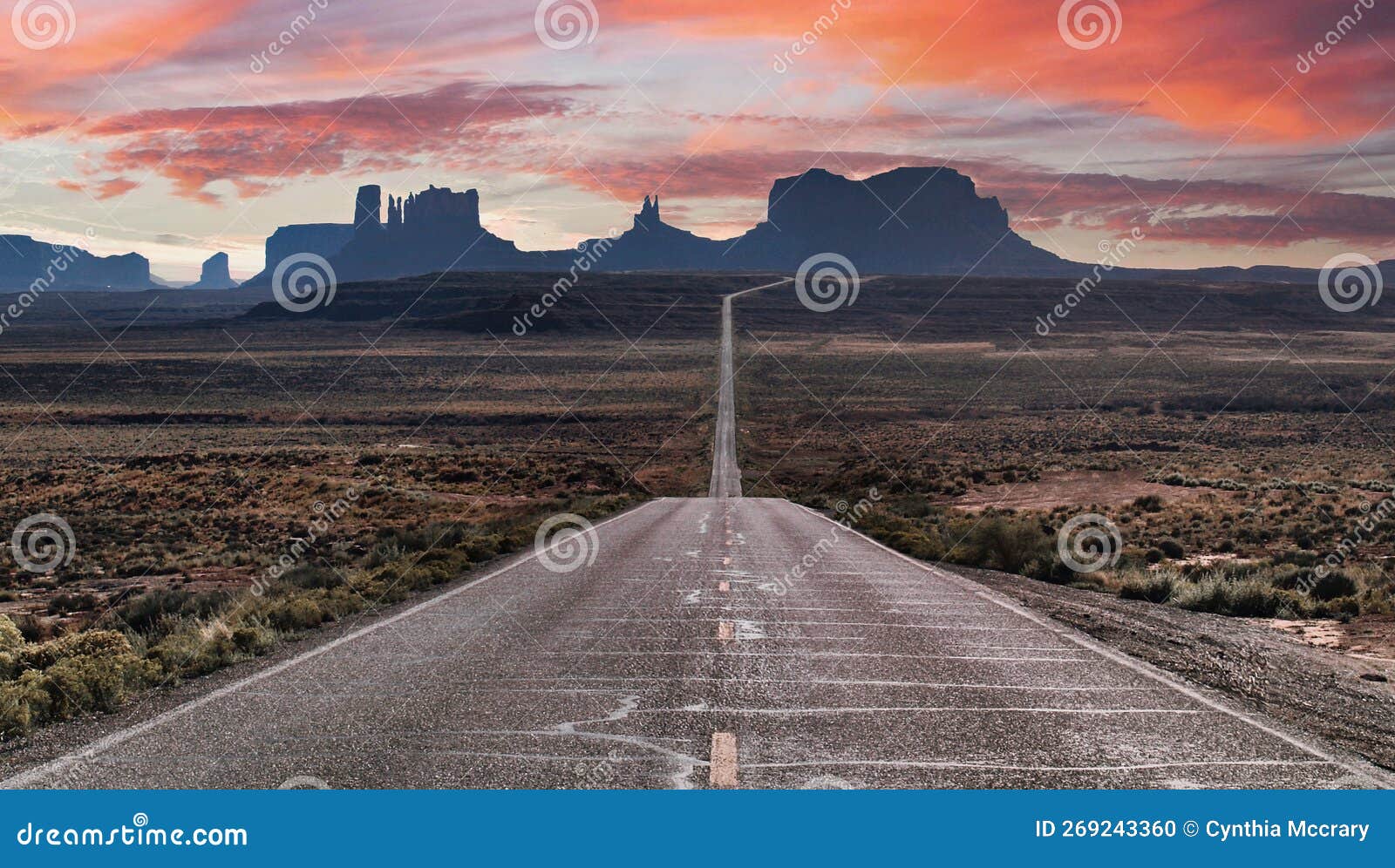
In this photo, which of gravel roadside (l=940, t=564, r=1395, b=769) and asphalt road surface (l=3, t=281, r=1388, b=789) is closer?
asphalt road surface (l=3, t=281, r=1388, b=789)

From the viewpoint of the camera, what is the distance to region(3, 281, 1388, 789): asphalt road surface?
666cm

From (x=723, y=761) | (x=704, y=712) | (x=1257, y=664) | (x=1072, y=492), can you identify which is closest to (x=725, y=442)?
(x=1072, y=492)

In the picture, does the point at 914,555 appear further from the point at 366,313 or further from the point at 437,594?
the point at 366,313

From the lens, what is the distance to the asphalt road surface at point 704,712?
666cm

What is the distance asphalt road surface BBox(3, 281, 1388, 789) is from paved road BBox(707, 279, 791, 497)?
33.3 m

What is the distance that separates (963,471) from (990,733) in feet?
127

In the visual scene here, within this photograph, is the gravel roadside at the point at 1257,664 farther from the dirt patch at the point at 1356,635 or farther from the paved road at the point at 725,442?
the paved road at the point at 725,442

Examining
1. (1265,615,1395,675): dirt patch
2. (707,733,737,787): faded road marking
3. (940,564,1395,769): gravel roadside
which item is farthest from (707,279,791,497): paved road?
(707,733,737,787): faded road marking

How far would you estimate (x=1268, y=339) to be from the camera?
14388 centimetres

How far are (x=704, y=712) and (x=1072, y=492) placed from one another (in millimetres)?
31580

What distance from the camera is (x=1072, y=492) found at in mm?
37219

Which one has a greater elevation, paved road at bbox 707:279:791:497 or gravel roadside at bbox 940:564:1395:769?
paved road at bbox 707:279:791:497

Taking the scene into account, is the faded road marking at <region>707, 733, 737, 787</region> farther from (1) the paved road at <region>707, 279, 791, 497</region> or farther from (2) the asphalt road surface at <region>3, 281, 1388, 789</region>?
(1) the paved road at <region>707, 279, 791, 497</region>

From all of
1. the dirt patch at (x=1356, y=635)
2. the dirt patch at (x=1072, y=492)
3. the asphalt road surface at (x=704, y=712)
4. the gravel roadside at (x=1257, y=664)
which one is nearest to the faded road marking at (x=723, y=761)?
the asphalt road surface at (x=704, y=712)
